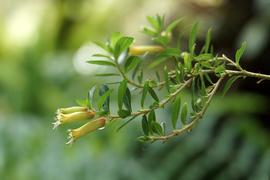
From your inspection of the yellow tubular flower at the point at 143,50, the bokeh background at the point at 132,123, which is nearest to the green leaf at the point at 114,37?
the yellow tubular flower at the point at 143,50

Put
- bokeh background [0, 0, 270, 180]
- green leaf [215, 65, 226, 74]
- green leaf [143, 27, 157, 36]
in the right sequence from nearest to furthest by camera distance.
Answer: green leaf [215, 65, 226, 74]
green leaf [143, 27, 157, 36]
bokeh background [0, 0, 270, 180]

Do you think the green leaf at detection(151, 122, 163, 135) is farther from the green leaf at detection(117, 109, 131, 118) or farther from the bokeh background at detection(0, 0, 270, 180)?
the bokeh background at detection(0, 0, 270, 180)

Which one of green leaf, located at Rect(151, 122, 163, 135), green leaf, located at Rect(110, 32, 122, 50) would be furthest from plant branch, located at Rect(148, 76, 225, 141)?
green leaf, located at Rect(110, 32, 122, 50)

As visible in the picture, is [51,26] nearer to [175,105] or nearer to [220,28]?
[220,28]

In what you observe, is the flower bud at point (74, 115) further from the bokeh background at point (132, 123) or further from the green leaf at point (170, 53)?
the bokeh background at point (132, 123)

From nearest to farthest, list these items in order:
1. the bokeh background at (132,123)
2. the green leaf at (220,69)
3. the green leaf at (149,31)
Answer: the green leaf at (220,69), the green leaf at (149,31), the bokeh background at (132,123)

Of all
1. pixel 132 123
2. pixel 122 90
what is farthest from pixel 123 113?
pixel 132 123
